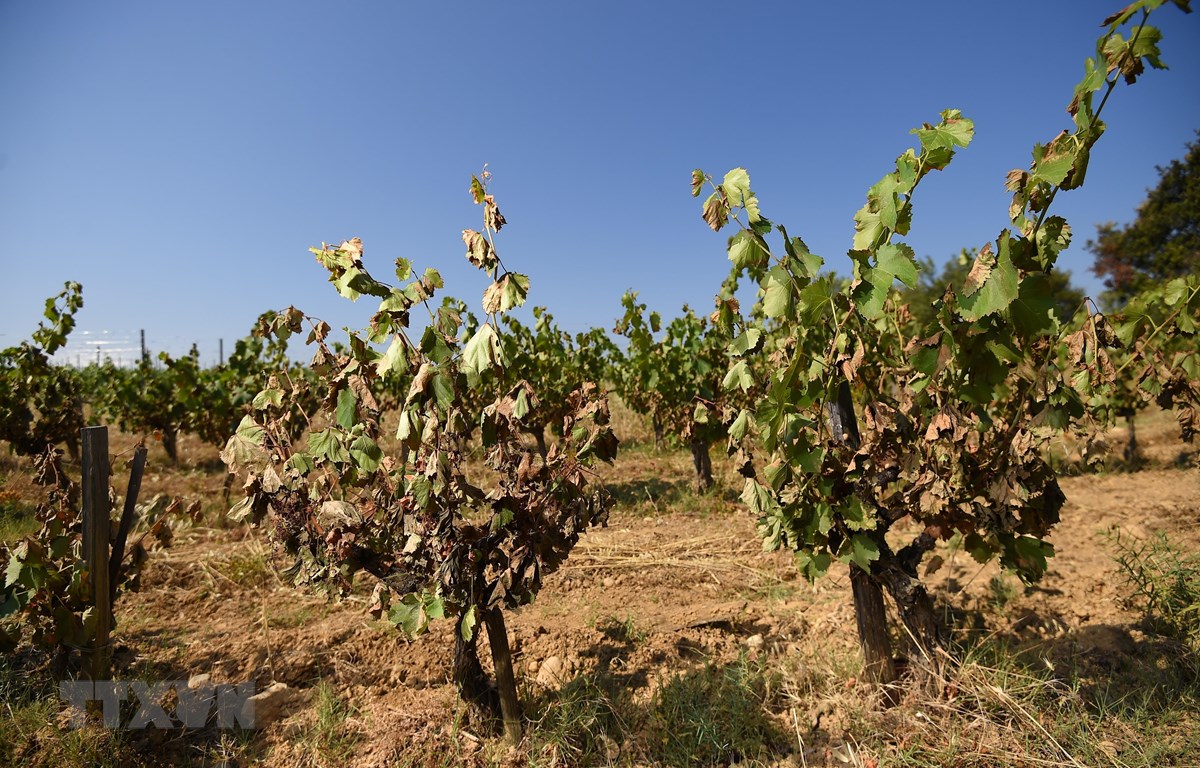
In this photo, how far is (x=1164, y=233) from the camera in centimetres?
1869

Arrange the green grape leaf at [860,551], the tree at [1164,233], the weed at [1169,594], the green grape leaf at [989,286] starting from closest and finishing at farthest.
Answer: the green grape leaf at [989,286] < the green grape leaf at [860,551] < the weed at [1169,594] < the tree at [1164,233]

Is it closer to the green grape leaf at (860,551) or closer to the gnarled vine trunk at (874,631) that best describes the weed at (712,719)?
the gnarled vine trunk at (874,631)

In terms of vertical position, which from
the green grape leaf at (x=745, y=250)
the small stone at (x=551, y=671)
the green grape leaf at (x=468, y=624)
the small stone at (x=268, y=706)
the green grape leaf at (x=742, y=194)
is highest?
the green grape leaf at (x=742, y=194)

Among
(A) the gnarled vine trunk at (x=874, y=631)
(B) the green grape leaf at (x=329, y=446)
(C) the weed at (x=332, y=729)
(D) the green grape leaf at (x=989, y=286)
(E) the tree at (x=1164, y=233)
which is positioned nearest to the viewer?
(D) the green grape leaf at (x=989, y=286)

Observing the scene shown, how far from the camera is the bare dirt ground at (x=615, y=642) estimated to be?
2236 millimetres

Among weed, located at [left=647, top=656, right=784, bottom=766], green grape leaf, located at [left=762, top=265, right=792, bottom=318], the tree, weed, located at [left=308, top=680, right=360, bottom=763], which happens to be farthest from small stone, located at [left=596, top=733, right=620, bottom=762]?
the tree

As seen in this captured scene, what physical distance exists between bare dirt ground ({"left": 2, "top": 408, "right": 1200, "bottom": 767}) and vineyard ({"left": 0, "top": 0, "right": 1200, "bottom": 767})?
2 centimetres

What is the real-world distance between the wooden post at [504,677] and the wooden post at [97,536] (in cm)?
190

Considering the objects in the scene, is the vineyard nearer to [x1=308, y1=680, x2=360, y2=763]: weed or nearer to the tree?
[x1=308, y1=680, x2=360, y2=763]: weed

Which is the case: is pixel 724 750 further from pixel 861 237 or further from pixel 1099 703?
pixel 861 237

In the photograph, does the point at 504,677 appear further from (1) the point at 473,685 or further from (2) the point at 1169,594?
(2) the point at 1169,594

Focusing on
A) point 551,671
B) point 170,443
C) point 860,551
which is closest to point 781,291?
point 860,551

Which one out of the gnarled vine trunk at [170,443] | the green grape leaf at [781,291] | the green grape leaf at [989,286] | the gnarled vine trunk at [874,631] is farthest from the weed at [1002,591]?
the gnarled vine trunk at [170,443]

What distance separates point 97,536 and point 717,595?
11.0 ft
